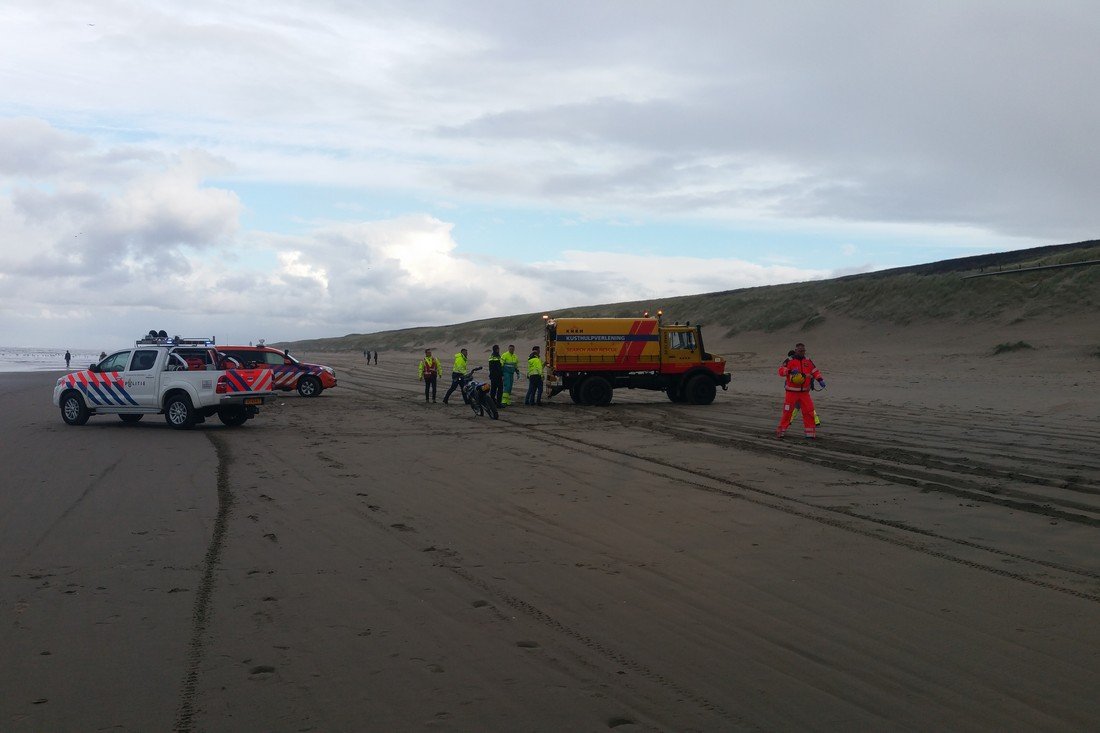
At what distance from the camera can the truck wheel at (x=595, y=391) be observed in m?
26.3

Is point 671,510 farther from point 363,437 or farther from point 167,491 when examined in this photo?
point 363,437

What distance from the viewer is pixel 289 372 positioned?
31234 millimetres

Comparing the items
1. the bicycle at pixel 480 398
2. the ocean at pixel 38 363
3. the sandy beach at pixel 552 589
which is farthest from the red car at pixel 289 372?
the ocean at pixel 38 363

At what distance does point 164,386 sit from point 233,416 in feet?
5.40

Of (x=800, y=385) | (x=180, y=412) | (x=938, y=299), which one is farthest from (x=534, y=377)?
(x=938, y=299)

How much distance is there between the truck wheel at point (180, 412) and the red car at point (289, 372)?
10.3m

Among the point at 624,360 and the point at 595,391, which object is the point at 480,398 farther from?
the point at 624,360

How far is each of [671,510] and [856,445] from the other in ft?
23.2

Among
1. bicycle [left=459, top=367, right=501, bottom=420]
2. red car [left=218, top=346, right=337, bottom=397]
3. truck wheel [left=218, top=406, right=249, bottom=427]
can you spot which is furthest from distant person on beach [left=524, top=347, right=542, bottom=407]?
red car [left=218, top=346, right=337, bottom=397]

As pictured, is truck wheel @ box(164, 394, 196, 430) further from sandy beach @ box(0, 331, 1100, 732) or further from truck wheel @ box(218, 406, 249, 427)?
sandy beach @ box(0, 331, 1100, 732)

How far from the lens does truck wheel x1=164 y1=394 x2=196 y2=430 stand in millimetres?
19453

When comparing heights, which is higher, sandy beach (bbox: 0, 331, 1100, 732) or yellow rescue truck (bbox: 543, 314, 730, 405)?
yellow rescue truck (bbox: 543, 314, 730, 405)

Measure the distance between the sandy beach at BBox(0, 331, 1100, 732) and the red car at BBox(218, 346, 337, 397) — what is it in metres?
14.9

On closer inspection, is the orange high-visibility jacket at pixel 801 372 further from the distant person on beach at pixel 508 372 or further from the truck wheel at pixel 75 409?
the truck wheel at pixel 75 409
